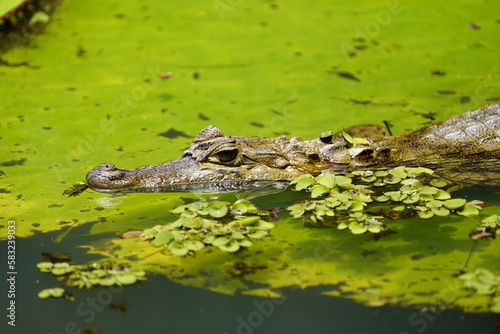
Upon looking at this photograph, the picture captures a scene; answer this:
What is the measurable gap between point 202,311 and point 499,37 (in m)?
5.84

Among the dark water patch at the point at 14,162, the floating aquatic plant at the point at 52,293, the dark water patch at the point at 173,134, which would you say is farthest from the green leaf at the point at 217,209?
the dark water patch at the point at 14,162

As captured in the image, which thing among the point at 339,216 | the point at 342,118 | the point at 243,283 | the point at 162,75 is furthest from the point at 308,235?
the point at 162,75

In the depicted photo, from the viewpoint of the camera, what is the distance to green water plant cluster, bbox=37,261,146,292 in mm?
4059

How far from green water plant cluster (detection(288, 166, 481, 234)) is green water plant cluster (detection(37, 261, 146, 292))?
55.2 inches

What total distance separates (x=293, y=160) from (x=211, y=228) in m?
1.33

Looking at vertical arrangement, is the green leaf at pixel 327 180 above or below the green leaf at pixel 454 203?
above

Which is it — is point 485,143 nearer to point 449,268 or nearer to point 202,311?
point 449,268

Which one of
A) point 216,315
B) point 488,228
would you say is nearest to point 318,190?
point 488,228

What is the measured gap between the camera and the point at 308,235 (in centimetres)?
466

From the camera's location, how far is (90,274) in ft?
13.5

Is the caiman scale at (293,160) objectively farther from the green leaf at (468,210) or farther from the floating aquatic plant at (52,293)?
the floating aquatic plant at (52,293)

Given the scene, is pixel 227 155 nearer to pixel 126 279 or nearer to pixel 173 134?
pixel 173 134

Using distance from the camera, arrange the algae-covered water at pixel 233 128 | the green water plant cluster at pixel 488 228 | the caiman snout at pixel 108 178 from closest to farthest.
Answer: the algae-covered water at pixel 233 128, the green water plant cluster at pixel 488 228, the caiman snout at pixel 108 178

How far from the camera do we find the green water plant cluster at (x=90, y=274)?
4.06 meters
